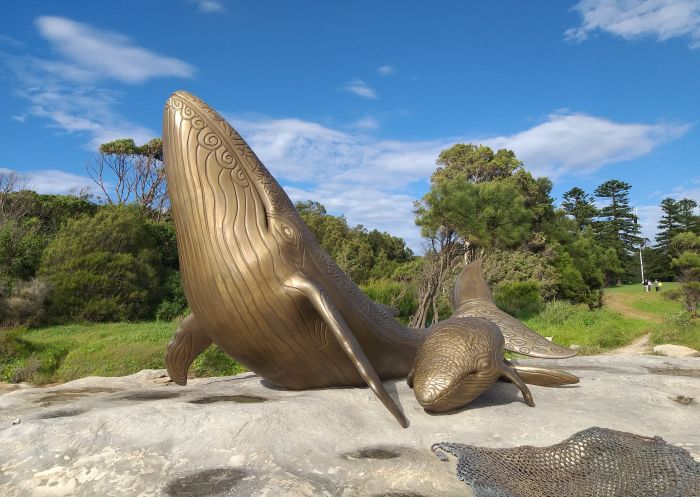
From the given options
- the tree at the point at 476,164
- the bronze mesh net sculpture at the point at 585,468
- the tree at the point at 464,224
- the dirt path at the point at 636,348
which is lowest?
the dirt path at the point at 636,348

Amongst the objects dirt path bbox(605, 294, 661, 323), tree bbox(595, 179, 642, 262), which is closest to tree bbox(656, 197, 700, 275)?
tree bbox(595, 179, 642, 262)

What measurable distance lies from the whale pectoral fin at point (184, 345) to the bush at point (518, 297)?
54.8 ft

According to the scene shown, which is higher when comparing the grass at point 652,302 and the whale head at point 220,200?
the whale head at point 220,200

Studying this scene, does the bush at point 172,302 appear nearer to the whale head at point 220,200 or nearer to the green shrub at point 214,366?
the green shrub at point 214,366

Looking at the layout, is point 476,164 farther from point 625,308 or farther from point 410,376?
point 410,376

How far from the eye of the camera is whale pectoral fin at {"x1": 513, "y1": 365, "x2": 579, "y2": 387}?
19.1 ft

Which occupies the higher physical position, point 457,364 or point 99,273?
point 99,273

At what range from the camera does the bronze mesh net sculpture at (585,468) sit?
130 inches

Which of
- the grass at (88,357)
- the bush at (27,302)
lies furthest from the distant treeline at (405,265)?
the grass at (88,357)

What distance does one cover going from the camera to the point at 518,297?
2138 centimetres

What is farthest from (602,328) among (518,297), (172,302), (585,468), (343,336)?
(172,302)

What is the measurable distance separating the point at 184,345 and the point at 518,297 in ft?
58.5

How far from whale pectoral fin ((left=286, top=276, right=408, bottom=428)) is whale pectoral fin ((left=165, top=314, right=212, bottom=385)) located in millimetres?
1654

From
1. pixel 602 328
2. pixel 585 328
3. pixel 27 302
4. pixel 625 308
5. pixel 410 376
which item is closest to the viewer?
pixel 410 376
